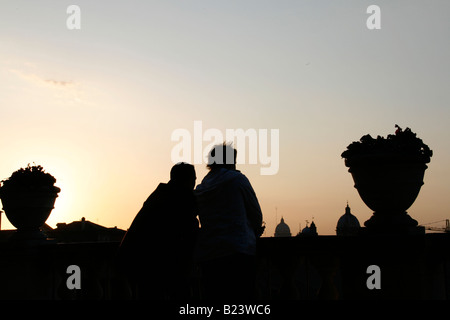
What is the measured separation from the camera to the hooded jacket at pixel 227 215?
4.65 meters

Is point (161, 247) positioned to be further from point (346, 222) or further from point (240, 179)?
point (346, 222)

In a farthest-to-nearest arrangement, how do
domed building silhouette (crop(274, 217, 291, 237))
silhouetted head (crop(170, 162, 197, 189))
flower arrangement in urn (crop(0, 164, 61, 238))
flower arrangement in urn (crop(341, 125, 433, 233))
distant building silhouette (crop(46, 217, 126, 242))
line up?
domed building silhouette (crop(274, 217, 291, 237))
distant building silhouette (crop(46, 217, 126, 242))
flower arrangement in urn (crop(0, 164, 61, 238))
flower arrangement in urn (crop(341, 125, 433, 233))
silhouetted head (crop(170, 162, 197, 189))

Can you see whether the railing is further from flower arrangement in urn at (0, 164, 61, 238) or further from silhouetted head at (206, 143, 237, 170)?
silhouetted head at (206, 143, 237, 170)

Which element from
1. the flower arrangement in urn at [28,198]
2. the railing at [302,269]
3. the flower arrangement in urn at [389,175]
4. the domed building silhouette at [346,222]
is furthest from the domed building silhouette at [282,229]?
the flower arrangement in urn at [389,175]

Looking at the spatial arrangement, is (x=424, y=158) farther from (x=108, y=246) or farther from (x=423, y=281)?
(x=108, y=246)

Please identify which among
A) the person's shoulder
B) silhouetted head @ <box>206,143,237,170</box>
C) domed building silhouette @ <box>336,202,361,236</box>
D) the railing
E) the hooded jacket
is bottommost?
the railing

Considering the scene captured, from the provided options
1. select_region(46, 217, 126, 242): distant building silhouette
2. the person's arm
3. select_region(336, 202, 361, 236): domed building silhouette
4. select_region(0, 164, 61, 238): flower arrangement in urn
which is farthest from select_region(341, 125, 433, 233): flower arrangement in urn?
select_region(336, 202, 361, 236): domed building silhouette

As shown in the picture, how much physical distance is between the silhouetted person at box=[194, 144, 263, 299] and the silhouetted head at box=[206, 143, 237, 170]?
0.08 m

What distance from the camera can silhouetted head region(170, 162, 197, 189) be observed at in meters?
4.90

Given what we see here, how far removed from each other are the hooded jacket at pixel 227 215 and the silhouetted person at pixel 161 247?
0.49ft

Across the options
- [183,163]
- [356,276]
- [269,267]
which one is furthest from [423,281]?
[183,163]

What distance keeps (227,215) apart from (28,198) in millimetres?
3965

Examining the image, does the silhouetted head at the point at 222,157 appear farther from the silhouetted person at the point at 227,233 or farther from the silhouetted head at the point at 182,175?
the silhouetted head at the point at 182,175
